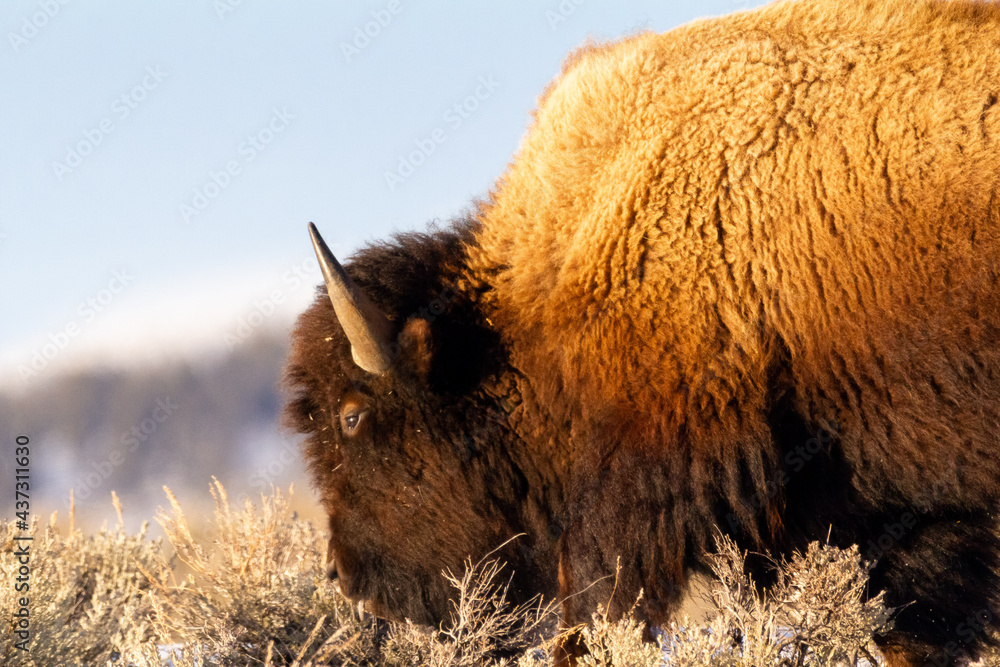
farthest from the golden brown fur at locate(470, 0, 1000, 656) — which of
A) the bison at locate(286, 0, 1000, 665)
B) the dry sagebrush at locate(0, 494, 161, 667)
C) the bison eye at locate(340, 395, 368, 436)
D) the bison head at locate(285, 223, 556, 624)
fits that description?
the dry sagebrush at locate(0, 494, 161, 667)

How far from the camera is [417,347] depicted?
371cm

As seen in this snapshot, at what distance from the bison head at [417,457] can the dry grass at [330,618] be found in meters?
0.16

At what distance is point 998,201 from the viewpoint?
314 cm

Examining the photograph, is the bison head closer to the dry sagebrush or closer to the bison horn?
the bison horn

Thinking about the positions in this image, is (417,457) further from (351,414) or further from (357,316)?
(357,316)

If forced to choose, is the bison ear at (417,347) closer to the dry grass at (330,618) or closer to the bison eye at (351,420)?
the bison eye at (351,420)

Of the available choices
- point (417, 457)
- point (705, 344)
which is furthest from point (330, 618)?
point (705, 344)

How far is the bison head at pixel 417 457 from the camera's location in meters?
3.76

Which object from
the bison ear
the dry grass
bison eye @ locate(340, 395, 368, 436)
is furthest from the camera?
bison eye @ locate(340, 395, 368, 436)

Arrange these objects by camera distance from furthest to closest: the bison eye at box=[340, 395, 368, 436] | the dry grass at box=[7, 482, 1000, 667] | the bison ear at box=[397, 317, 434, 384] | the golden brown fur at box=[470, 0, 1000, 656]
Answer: the bison eye at box=[340, 395, 368, 436] < the bison ear at box=[397, 317, 434, 384] < the dry grass at box=[7, 482, 1000, 667] < the golden brown fur at box=[470, 0, 1000, 656]

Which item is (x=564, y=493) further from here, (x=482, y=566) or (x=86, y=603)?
(x=86, y=603)

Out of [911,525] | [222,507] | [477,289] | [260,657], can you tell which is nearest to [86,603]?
[222,507]

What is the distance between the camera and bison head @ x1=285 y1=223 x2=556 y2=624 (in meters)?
3.76

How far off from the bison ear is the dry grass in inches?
35.9
